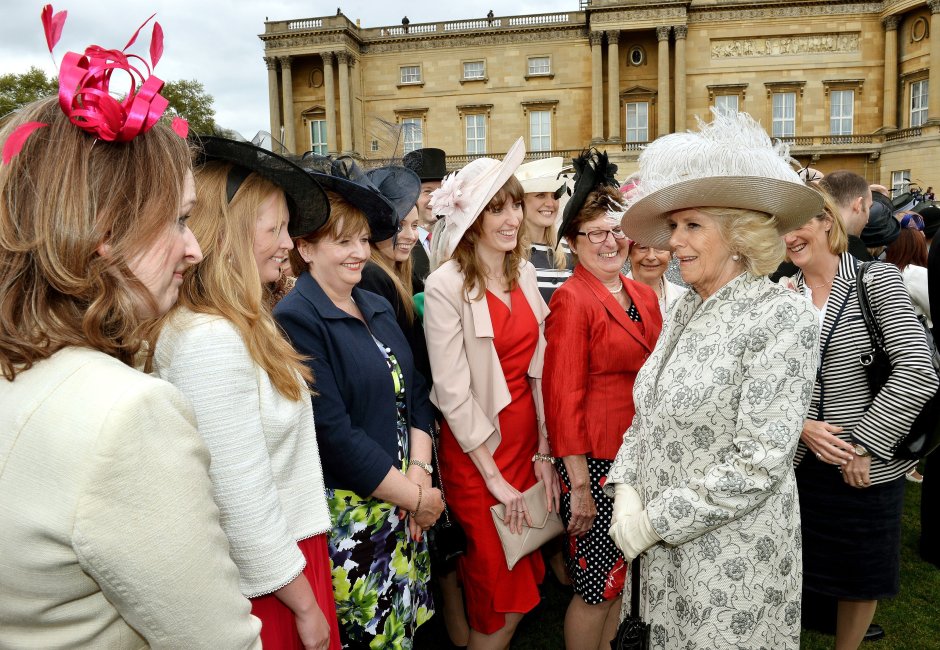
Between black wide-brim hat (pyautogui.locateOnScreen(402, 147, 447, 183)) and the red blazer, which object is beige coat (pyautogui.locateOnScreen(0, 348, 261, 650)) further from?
black wide-brim hat (pyautogui.locateOnScreen(402, 147, 447, 183))

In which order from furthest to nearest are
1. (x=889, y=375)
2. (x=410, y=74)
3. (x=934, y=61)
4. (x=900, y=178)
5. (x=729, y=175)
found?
(x=410, y=74) < (x=900, y=178) < (x=934, y=61) < (x=889, y=375) < (x=729, y=175)

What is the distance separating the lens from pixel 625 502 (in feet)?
7.76

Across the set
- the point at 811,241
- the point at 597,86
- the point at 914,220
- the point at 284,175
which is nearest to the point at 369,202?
the point at 284,175

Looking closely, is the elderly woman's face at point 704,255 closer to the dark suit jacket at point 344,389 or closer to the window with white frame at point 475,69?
the dark suit jacket at point 344,389

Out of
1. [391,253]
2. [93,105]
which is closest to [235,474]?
[93,105]

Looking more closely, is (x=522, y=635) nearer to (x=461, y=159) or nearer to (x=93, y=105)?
(x=93, y=105)

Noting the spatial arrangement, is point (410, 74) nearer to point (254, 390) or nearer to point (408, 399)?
point (408, 399)

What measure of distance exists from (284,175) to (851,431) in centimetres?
254

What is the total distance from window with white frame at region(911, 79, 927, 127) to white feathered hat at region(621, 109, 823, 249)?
33.3 m

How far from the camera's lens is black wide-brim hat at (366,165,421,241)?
11.0 feet

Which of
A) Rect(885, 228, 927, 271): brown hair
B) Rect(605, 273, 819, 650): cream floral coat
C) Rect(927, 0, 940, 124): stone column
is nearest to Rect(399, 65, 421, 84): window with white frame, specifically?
Rect(927, 0, 940, 124): stone column

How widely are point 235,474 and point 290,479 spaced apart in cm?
27

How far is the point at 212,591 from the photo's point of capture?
3.52ft

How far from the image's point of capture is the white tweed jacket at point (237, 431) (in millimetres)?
1623
